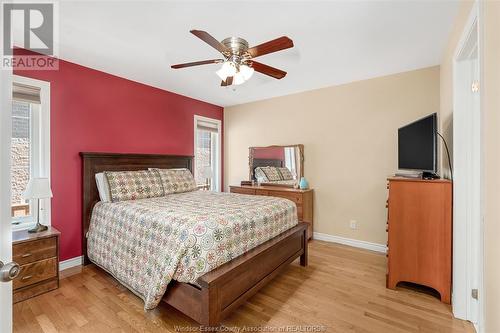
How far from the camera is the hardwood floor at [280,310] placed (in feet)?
6.09

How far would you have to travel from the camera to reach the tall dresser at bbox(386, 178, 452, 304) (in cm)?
211

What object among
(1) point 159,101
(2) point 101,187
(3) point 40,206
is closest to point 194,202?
(2) point 101,187

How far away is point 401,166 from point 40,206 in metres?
4.15

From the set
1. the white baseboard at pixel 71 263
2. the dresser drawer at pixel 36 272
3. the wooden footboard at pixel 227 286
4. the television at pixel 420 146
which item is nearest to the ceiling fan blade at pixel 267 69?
the television at pixel 420 146

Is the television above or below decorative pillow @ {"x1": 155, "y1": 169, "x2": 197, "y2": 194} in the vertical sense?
above

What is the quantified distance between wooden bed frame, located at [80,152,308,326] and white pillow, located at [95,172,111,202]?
0.42ft

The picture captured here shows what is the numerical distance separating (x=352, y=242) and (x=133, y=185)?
3211 mm

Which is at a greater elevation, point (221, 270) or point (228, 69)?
point (228, 69)

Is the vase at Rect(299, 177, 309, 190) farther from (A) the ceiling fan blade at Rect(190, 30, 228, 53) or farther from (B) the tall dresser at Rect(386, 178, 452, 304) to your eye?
(A) the ceiling fan blade at Rect(190, 30, 228, 53)

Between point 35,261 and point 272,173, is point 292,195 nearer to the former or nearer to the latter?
point 272,173

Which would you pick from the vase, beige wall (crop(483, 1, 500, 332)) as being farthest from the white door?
the vase

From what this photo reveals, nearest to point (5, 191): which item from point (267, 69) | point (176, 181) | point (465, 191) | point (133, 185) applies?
point (267, 69)

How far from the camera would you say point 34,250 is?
2.27m

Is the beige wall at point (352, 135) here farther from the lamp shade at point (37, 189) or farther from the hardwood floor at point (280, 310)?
the lamp shade at point (37, 189)
